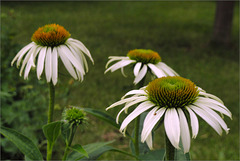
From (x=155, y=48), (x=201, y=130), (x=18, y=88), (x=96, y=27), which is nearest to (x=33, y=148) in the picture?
(x=18, y=88)

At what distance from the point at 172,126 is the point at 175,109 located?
93mm

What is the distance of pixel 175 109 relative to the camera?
Result: 931 mm

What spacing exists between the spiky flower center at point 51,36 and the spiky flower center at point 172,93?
48 cm

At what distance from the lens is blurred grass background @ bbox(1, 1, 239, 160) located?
2.45m

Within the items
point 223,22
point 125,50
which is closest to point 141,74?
point 125,50

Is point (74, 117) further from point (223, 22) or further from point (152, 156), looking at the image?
point (223, 22)

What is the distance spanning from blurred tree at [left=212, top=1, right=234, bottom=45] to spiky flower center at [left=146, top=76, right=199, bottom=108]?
17.4 feet

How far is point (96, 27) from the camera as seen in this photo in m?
6.86

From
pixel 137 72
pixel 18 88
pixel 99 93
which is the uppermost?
pixel 137 72

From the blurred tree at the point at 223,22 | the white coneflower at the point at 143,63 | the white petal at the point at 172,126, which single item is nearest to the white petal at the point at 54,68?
the white coneflower at the point at 143,63

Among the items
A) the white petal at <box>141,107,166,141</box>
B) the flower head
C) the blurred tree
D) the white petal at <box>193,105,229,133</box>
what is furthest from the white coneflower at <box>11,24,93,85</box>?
the blurred tree

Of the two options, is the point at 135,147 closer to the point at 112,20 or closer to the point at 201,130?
the point at 201,130

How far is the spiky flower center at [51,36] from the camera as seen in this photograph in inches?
47.9

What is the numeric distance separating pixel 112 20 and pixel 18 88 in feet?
18.3
